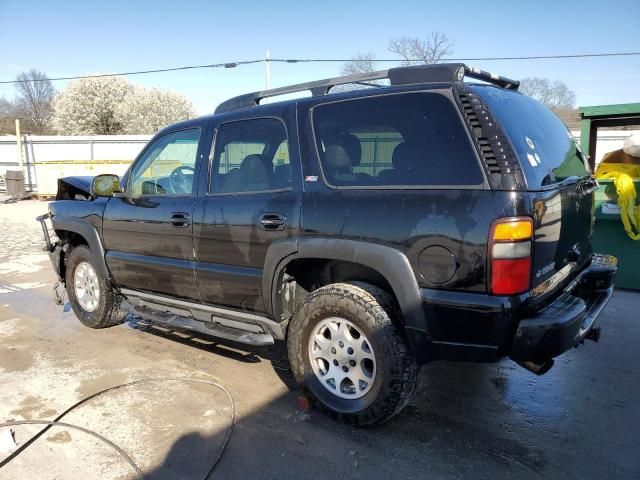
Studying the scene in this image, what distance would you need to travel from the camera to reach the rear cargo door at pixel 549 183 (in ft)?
8.63

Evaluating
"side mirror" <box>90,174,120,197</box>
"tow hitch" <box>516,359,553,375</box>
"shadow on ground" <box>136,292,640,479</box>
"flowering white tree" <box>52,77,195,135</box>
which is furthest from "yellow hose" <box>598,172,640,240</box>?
"flowering white tree" <box>52,77,195,135</box>

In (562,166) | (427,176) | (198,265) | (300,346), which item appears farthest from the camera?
(198,265)

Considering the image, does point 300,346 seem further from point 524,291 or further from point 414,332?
point 524,291

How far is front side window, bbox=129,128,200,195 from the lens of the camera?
405cm

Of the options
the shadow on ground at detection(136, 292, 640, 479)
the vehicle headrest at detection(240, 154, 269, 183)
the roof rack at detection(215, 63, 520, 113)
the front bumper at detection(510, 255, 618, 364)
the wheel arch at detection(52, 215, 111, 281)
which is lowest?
the shadow on ground at detection(136, 292, 640, 479)

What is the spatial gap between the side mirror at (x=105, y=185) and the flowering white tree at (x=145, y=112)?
3513 cm

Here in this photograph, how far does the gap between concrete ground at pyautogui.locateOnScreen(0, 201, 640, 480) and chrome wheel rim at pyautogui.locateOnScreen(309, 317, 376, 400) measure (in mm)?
264

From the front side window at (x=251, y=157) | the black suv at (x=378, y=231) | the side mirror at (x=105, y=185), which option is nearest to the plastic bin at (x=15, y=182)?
the side mirror at (x=105, y=185)

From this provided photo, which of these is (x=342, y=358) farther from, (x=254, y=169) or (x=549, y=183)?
(x=549, y=183)

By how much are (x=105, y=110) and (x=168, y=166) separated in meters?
39.7

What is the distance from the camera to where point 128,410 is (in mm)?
3447

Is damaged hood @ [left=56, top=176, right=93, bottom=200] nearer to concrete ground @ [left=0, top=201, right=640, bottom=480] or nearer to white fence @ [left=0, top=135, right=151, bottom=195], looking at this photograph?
concrete ground @ [left=0, top=201, right=640, bottom=480]

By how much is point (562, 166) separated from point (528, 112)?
1.28 ft

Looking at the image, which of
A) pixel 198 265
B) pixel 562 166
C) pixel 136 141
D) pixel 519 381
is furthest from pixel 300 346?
pixel 136 141
